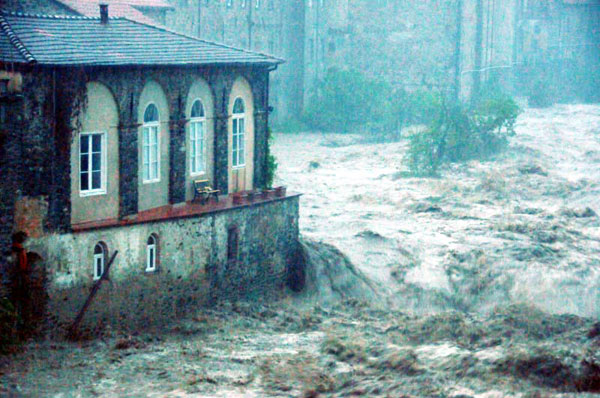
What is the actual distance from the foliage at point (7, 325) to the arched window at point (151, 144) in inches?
198

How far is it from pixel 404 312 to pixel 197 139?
686 cm

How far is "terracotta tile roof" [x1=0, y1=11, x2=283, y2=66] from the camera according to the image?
20781 mm

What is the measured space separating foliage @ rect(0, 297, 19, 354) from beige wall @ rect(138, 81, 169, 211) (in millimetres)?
4507

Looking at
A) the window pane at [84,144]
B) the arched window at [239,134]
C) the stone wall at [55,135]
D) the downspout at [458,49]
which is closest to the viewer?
the stone wall at [55,135]

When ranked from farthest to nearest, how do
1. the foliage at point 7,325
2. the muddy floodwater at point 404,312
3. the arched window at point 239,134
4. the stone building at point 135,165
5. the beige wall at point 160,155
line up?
1. the arched window at point 239,134
2. the beige wall at point 160,155
3. the stone building at point 135,165
4. the foliage at point 7,325
5. the muddy floodwater at point 404,312

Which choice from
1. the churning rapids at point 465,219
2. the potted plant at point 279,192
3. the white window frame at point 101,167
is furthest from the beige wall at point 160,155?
the churning rapids at point 465,219

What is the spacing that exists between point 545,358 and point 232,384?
5.96 m

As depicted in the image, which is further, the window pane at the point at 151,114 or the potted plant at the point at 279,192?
the potted plant at the point at 279,192

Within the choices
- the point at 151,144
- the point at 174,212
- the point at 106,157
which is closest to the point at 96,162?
the point at 106,157

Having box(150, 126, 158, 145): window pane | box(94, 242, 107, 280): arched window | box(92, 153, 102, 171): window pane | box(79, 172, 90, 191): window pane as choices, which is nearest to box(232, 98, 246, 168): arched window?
box(150, 126, 158, 145): window pane

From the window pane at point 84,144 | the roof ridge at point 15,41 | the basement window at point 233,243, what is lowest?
the basement window at point 233,243

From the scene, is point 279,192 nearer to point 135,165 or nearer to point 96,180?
point 135,165

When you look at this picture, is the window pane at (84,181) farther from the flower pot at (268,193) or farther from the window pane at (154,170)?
the flower pot at (268,193)

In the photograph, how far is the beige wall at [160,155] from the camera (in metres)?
23.7
